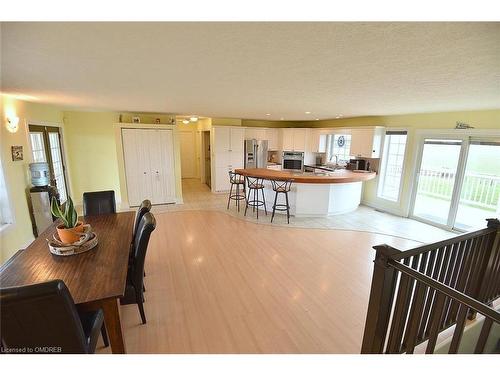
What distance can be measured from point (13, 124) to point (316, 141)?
706 centimetres

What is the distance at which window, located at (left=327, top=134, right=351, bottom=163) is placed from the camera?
22.8 feet

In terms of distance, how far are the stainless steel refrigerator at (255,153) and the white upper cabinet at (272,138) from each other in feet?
0.84

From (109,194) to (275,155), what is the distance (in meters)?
6.01

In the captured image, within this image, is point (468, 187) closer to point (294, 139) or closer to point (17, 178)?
point (294, 139)

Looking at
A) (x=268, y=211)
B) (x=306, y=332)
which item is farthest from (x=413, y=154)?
(x=306, y=332)

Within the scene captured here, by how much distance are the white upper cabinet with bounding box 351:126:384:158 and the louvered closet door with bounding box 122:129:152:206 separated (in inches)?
213

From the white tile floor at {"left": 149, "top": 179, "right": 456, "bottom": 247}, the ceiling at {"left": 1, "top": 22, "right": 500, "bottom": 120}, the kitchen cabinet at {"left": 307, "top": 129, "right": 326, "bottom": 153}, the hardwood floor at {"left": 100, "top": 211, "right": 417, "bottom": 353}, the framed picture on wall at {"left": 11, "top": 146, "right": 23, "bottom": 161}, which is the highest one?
the ceiling at {"left": 1, "top": 22, "right": 500, "bottom": 120}

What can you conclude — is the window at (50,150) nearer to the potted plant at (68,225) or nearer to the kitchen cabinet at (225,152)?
the potted plant at (68,225)

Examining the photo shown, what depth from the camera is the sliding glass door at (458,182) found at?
13.7 ft

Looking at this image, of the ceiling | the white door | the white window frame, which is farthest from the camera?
the white door

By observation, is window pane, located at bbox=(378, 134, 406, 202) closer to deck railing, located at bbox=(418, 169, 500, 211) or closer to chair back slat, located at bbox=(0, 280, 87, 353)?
deck railing, located at bbox=(418, 169, 500, 211)

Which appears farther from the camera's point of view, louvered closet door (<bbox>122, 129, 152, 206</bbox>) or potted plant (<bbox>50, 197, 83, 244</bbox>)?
louvered closet door (<bbox>122, 129, 152, 206</bbox>)

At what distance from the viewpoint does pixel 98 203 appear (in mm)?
3361

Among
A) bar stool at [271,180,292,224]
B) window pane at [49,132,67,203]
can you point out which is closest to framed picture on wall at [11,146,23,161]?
window pane at [49,132,67,203]
